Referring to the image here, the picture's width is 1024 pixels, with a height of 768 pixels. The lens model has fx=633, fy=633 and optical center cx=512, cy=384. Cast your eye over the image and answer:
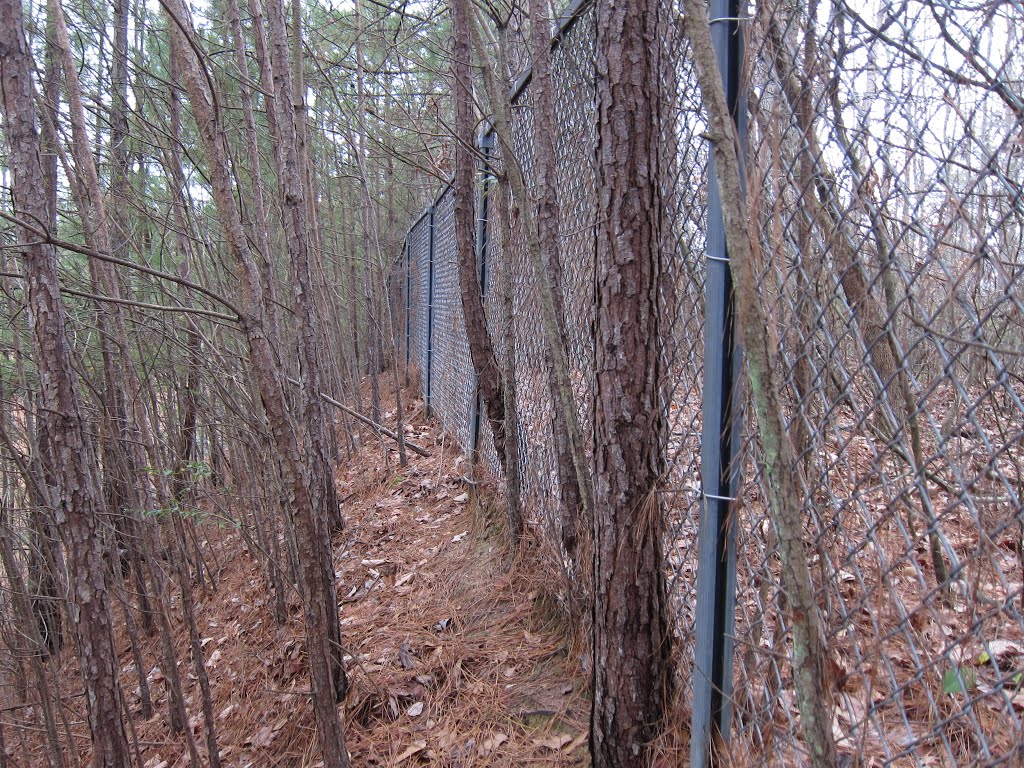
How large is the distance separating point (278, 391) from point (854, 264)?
77.5 inches

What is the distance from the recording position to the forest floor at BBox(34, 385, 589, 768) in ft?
8.63

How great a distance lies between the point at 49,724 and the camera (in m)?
3.52

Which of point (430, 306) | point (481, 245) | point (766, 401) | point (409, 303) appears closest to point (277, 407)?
point (766, 401)

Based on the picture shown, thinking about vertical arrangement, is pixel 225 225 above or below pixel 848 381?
above

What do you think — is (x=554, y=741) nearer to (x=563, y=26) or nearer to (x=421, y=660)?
(x=421, y=660)

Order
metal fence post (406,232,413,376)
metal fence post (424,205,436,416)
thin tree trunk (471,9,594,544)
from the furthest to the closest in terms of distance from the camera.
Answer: metal fence post (406,232,413,376) → metal fence post (424,205,436,416) → thin tree trunk (471,9,594,544)

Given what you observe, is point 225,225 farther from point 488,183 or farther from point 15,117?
point 488,183

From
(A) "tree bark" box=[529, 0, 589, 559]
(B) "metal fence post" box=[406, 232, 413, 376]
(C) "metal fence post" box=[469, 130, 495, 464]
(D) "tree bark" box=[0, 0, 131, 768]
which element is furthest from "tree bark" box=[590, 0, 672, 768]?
(B) "metal fence post" box=[406, 232, 413, 376]

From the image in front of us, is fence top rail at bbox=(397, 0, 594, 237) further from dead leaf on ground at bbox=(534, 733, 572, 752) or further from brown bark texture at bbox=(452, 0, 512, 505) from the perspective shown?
dead leaf on ground at bbox=(534, 733, 572, 752)

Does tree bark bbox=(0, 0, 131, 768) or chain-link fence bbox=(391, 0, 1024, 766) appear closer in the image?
chain-link fence bbox=(391, 0, 1024, 766)

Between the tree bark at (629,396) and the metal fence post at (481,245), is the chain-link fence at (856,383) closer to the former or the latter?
the tree bark at (629,396)

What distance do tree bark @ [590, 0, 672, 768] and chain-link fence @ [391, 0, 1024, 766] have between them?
0.07m

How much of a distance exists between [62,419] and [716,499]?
2.74 metres

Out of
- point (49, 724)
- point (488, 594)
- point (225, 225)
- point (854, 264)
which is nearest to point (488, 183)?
point (225, 225)
